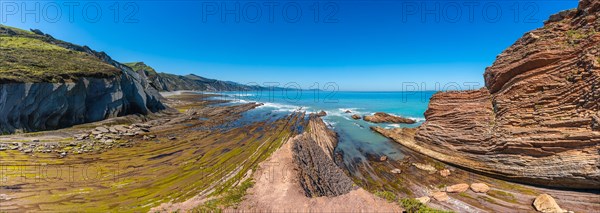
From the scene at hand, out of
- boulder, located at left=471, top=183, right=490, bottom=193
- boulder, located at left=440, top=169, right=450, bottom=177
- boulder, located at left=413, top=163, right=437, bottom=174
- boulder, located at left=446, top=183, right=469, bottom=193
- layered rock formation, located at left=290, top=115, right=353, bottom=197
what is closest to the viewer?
layered rock formation, located at left=290, top=115, right=353, bottom=197

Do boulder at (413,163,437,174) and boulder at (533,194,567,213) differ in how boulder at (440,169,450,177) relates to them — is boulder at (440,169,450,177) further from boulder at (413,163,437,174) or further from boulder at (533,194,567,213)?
boulder at (533,194,567,213)

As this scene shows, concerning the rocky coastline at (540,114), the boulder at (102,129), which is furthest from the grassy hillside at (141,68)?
the rocky coastline at (540,114)

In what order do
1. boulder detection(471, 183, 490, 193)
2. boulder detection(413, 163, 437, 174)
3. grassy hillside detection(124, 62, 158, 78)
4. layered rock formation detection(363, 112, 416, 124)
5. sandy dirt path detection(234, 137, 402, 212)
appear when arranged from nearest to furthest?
sandy dirt path detection(234, 137, 402, 212) < boulder detection(471, 183, 490, 193) < boulder detection(413, 163, 437, 174) < layered rock formation detection(363, 112, 416, 124) < grassy hillside detection(124, 62, 158, 78)

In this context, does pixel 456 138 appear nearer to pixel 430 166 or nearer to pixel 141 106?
pixel 430 166

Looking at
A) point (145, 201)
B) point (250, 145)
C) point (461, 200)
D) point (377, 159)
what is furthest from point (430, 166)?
point (145, 201)

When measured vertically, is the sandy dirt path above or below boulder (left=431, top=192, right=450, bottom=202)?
above

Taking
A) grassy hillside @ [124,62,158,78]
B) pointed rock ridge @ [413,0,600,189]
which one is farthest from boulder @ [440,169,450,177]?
grassy hillside @ [124,62,158,78]
